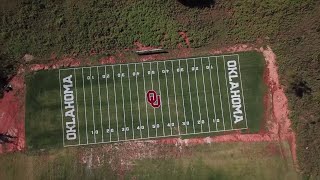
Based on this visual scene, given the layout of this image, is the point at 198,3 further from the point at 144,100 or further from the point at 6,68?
the point at 6,68

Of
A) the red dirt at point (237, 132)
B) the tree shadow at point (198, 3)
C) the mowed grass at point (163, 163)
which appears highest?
the tree shadow at point (198, 3)

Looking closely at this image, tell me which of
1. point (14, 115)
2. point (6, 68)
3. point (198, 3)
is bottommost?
point (14, 115)

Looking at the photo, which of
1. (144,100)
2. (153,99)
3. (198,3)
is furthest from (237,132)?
Result: (198,3)

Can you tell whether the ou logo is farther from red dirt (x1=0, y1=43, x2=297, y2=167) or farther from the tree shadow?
the tree shadow

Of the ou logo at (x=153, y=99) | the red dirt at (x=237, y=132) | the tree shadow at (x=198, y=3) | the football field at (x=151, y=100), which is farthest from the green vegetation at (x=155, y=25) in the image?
the ou logo at (x=153, y=99)

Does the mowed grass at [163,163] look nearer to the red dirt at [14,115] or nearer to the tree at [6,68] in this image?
the red dirt at [14,115]

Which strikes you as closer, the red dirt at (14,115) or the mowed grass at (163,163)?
the mowed grass at (163,163)

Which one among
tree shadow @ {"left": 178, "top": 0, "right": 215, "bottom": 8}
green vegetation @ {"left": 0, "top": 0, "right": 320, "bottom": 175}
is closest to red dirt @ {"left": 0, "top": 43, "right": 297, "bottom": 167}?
green vegetation @ {"left": 0, "top": 0, "right": 320, "bottom": 175}
